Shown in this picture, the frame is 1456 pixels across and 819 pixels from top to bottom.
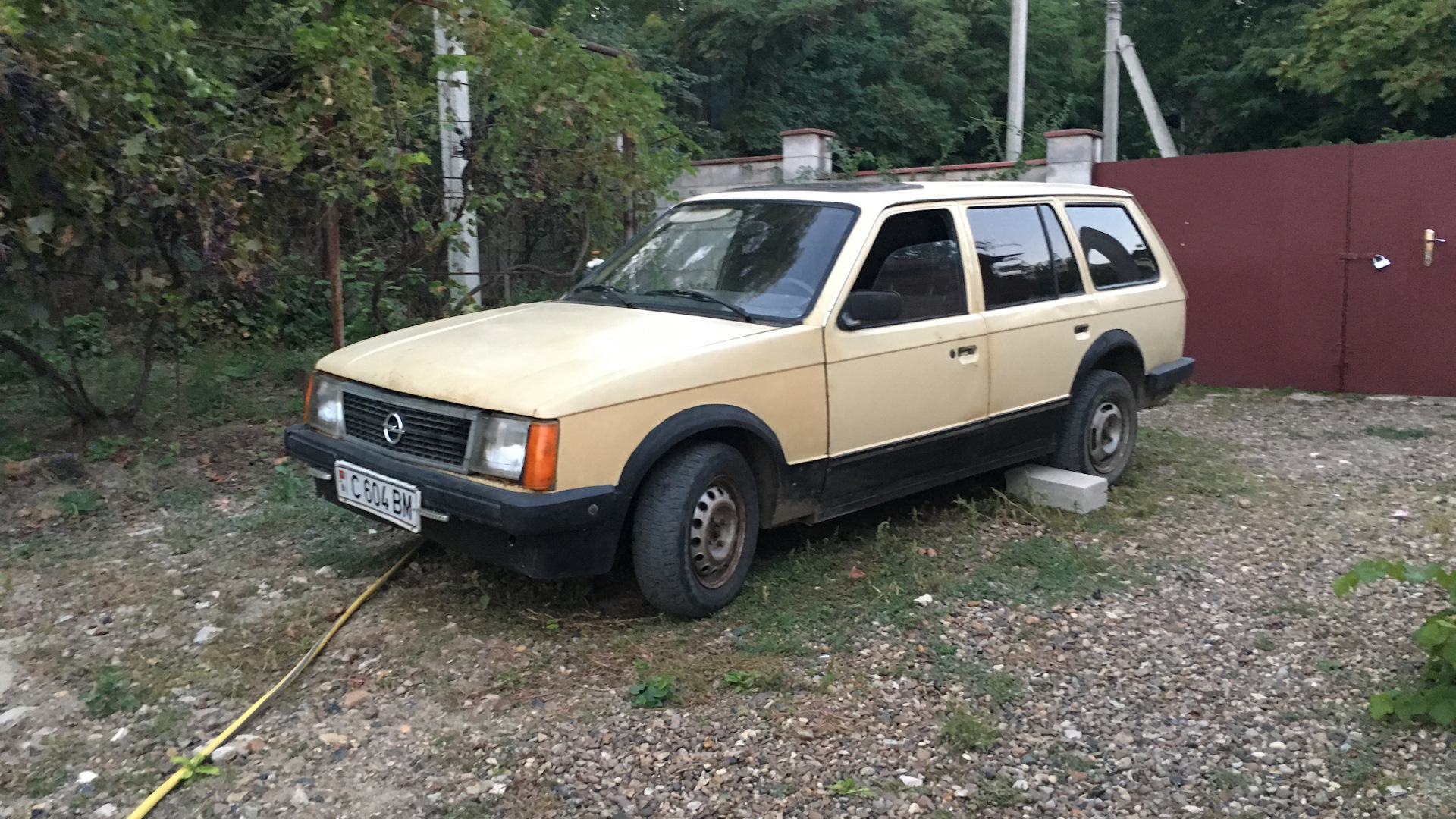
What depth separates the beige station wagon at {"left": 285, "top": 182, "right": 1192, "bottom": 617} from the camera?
12.6 ft

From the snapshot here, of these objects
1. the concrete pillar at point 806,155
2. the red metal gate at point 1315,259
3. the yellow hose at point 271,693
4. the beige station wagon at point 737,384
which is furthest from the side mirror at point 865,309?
the concrete pillar at point 806,155

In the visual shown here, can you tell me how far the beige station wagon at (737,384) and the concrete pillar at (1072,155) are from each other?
4119 mm

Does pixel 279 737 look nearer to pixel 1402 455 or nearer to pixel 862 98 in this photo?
pixel 1402 455

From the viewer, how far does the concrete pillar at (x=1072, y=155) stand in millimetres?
9984

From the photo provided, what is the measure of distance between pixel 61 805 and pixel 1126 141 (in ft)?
81.7

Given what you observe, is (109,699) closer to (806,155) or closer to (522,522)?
(522,522)

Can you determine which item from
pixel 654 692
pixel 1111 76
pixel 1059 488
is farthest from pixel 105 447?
pixel 1111 76

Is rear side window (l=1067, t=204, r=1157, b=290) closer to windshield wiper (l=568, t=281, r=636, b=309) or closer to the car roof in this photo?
the car roof

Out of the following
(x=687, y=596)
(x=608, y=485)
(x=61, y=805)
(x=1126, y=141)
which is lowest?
(x=61, y=805)

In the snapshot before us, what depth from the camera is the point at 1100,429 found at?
609 cm

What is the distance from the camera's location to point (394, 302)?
866 cm

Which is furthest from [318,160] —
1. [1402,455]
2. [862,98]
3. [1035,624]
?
[862,98]

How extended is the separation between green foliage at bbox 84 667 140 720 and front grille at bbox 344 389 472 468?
3.88 feet

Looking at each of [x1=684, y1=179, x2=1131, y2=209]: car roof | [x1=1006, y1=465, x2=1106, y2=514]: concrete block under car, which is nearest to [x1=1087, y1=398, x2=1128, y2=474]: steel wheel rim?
[x1=1006, y1=465, x2=1106, y2=514]: concrete block under car
